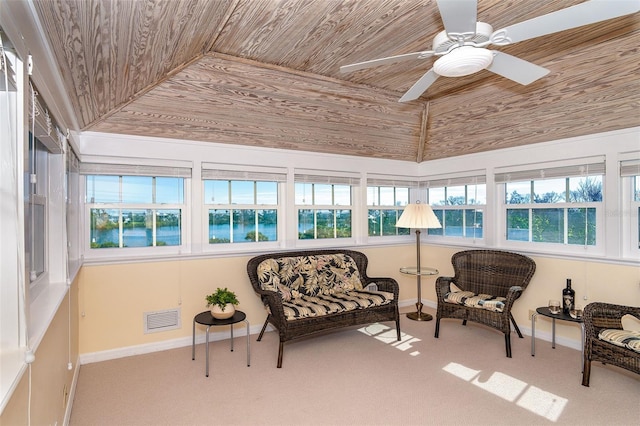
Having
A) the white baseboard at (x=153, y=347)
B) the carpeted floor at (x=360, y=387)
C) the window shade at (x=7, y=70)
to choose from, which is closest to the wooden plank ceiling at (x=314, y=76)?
the window shade at (x=7, y=70)

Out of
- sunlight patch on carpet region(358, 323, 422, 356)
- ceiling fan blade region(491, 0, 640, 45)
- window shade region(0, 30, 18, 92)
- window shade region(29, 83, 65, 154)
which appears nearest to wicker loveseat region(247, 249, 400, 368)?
sunlight patch on carpet region(358, 323, 422, 356)

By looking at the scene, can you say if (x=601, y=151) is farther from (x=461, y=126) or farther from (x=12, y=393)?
(x=12, y=393)

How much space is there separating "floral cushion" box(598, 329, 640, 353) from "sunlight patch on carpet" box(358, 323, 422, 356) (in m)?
1.53

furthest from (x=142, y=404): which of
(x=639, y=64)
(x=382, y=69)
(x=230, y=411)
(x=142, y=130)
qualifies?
(x=639, y=64)

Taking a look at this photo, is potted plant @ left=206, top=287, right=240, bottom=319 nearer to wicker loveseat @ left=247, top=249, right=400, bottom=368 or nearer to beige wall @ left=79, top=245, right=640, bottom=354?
wicker loveseat @ left=247, top=249, right=400, bottom=368

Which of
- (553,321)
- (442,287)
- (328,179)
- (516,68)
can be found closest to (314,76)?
(328,179)

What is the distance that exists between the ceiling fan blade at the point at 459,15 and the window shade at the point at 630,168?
262 centimetres

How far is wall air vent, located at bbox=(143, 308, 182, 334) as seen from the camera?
367 centimetres

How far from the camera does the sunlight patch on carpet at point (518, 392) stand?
257 centimetres

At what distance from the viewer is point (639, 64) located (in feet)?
9.25

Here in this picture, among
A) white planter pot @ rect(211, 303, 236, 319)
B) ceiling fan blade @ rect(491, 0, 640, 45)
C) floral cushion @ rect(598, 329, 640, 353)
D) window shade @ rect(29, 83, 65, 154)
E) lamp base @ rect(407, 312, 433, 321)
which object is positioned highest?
ceiling fan blade @ rect(491, 0, 640, 45)

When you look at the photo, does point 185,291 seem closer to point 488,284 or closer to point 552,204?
point 488,284

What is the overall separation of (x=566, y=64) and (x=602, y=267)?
1.98 m

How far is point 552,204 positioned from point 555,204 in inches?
1.2
